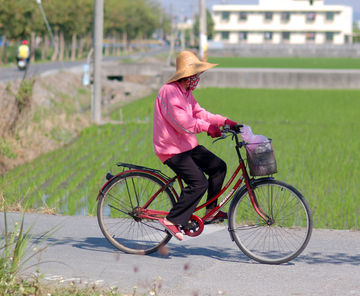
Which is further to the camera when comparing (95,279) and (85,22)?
(85,22)

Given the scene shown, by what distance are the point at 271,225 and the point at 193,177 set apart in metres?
0.75

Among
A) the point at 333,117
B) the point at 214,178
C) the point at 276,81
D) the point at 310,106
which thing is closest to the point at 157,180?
the point at 214,178

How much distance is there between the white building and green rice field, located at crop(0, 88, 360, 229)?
122816 mm

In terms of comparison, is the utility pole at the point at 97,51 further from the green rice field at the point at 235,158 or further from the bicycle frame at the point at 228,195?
the bicycle frame at the point at 228,195

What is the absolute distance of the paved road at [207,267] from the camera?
5344 mm

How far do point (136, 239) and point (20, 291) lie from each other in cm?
201

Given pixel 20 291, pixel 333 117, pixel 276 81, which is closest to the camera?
pixel 20 291

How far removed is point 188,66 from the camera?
6.00 metres

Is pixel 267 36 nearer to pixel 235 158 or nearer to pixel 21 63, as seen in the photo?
pixel 21 63

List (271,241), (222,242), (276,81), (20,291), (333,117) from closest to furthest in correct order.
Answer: (20,291), (271,241), (222,242), (333,117), (276,81)

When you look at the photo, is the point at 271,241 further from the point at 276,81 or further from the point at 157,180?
the point at 276,81

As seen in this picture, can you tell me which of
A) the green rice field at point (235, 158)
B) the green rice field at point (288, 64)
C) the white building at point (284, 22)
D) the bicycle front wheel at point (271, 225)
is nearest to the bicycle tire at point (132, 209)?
the bicycle front wheel at point (271, 225)

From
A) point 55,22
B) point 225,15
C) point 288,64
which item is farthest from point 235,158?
point 225,15

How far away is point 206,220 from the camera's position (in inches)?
246
